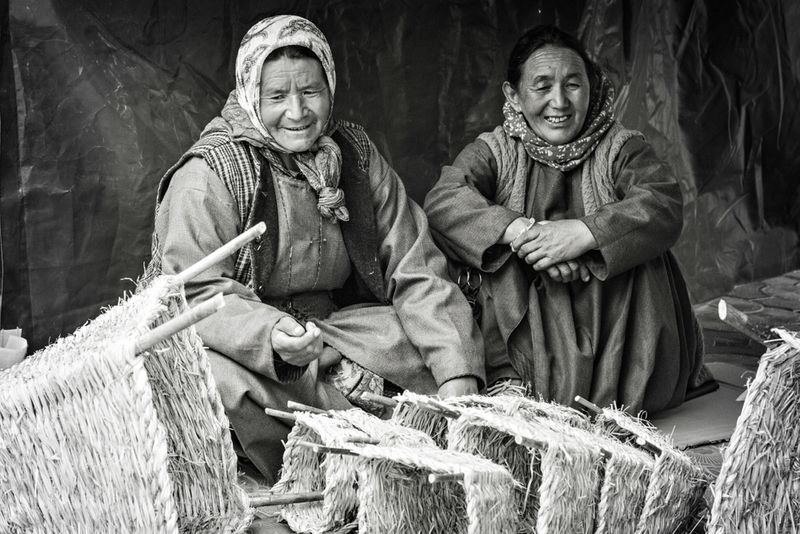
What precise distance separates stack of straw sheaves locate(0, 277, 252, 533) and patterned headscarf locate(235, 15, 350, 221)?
105 centimetres

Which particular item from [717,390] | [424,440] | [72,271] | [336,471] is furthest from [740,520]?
[72,271]

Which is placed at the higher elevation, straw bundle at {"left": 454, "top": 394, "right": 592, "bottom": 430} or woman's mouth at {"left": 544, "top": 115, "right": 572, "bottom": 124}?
woman's mouth at {"left": 544, "top": 115, "right": 572, "bottom": 124}

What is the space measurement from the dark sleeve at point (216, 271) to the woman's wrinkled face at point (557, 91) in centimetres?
130

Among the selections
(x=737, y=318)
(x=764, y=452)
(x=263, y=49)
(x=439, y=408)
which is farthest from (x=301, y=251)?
(x=737, y=318)

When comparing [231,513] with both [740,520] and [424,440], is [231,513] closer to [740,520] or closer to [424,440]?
[424,440]

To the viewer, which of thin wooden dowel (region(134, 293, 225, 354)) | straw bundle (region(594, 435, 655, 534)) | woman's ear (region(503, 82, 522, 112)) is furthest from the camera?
woman's ear (region(503, 82, 522, 112))

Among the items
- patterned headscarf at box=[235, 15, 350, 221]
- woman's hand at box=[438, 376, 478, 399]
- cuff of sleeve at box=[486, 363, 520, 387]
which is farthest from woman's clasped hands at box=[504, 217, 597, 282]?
patterned headscarf at box=[235, 15, 350, 221]

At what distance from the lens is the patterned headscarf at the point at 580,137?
419 centimetres

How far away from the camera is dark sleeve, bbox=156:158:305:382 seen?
348cm

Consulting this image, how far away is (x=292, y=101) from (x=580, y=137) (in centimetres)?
118

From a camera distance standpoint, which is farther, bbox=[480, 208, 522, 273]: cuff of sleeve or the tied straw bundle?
bbox=[480, 208, 522, 273]: cuff of sleeve

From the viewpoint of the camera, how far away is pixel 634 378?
407 centimetres

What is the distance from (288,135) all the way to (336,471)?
50.8 inches

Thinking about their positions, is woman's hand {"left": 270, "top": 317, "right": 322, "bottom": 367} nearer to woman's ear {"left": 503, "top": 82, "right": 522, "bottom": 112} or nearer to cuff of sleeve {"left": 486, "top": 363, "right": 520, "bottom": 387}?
cuff of sleeve {"left": 486, "top": 363, "right": 520, "bottom": 387}
